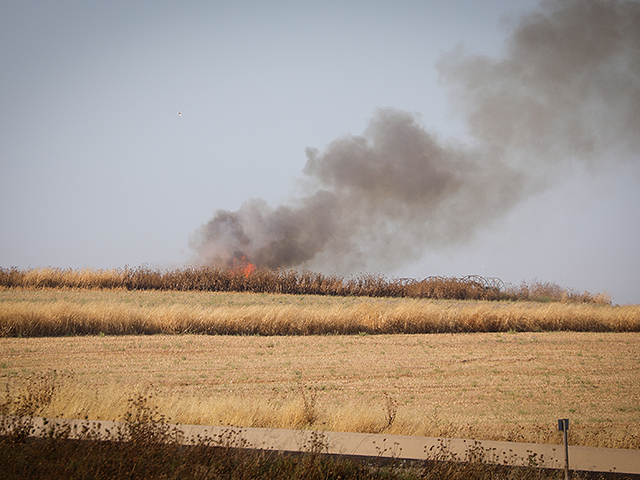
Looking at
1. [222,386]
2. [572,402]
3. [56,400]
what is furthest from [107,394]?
[572,402]

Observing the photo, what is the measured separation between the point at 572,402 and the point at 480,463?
7.47 metres

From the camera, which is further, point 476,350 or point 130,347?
point 476,350

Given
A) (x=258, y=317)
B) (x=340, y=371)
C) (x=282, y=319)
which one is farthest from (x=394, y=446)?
(x=258, y=317)

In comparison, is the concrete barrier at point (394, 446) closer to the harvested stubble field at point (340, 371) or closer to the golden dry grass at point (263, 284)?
the harvested stubble field at point (340, 371)

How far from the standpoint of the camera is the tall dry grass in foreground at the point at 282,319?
1956 cm

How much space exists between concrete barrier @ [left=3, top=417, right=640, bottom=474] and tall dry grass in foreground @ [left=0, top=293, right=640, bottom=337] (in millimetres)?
12718

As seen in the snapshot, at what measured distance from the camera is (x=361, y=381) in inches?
554

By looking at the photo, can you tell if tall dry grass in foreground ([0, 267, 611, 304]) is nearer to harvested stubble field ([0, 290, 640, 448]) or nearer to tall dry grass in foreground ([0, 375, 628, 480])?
harvested stubble field ([0, 290, 640, 448])

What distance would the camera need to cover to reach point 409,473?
6250 mm

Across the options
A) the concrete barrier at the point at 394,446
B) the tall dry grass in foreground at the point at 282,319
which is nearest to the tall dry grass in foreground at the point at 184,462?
the concrete barrier at the point at 394,446

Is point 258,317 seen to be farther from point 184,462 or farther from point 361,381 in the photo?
point 184,462

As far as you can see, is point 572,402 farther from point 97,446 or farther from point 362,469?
point 97,446

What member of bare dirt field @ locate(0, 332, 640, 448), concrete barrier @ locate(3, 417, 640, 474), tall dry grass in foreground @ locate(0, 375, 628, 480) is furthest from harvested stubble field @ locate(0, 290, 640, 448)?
tall dry grass in foreground @ locate(0, 375, 628, 480)

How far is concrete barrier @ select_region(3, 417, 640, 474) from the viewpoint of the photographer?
662cm
